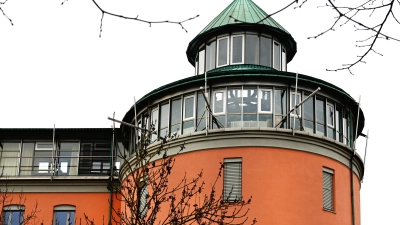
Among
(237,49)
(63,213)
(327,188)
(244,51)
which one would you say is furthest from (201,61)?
(63,213)

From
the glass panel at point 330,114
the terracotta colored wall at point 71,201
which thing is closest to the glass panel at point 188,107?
the glass panel at point 330,114

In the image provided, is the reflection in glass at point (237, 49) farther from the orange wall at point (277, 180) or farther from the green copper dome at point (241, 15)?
the orange wall at point (277, 180)

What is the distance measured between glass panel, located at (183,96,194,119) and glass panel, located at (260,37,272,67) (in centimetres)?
460

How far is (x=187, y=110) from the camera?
31.5m

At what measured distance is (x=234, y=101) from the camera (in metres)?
30.7

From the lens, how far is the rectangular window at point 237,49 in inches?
1356

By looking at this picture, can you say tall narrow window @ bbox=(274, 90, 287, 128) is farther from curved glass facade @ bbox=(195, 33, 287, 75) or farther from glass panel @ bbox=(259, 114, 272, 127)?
curved glass facade @ bbox=(195, 33, 287, 75)

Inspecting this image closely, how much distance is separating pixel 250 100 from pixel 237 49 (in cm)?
471

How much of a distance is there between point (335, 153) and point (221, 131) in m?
4.84

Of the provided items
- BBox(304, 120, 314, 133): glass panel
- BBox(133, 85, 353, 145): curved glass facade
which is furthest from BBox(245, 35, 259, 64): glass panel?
BBox(304, 120, 314, 133): glass panel

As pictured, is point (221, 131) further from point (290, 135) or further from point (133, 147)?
point (133, 147)

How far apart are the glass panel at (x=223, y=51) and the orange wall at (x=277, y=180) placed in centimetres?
559

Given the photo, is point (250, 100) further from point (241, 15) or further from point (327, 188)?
point (241, 15)

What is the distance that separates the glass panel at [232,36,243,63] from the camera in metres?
34.4
